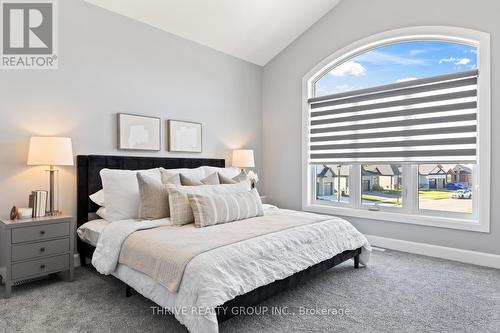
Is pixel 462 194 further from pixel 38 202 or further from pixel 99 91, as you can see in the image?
pixel 38 202

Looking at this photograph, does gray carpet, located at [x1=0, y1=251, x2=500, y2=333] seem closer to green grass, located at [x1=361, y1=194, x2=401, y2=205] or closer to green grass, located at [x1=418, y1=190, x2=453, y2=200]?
green grass, located at [x1=418, y1=190, x2=453, y2=200]

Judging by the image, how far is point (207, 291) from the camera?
5.17 ft

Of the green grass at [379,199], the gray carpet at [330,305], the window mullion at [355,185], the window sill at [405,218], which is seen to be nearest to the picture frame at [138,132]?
the gray carpet at [330,305]

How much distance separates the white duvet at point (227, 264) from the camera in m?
1.59

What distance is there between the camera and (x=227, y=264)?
5.74 ft

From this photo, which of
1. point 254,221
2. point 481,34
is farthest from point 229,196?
point 481,34

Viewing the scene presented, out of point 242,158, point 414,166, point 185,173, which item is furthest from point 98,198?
point 414,166

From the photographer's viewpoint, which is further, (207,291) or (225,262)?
(225,262)

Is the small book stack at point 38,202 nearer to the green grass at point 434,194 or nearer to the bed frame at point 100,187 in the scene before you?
the bed frame at point 100,187

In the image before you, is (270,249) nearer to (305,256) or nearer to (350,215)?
(305,256)

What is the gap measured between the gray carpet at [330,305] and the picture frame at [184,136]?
1.75m

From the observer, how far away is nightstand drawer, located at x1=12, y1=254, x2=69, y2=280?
2.35 metres

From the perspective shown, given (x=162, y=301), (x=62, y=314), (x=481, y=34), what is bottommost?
(x=62, y=314)

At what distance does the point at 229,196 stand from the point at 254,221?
Answer: 1.07ft
